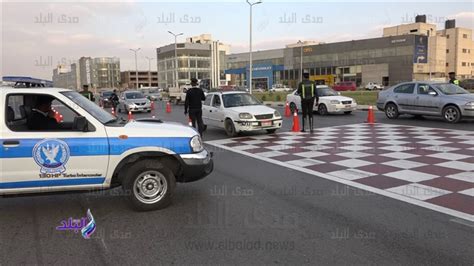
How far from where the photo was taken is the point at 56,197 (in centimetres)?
614

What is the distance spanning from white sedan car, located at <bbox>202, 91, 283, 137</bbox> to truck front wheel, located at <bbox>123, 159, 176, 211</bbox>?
7147 mm

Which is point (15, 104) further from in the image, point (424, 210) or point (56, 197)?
point (424, 210)

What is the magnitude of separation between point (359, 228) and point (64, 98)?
13.6 feet

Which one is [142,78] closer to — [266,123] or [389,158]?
[266,123]

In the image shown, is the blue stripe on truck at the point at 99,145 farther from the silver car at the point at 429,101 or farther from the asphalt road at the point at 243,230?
the silver car at the point at 429,101

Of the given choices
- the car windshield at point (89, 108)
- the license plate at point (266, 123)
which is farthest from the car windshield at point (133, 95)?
the car windshield at point (89, 108)

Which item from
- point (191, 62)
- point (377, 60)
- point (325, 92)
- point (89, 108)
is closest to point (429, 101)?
point (325, 92)

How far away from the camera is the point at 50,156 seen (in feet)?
16.6

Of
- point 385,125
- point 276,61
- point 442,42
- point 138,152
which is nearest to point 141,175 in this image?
point 138,152

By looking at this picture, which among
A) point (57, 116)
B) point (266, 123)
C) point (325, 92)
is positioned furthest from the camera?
point (325, 92)

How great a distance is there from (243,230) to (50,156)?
8.50 ft

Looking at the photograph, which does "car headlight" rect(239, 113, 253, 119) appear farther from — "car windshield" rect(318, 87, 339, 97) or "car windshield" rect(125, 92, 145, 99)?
"car windshield" rect(125, 92, 145, 99)

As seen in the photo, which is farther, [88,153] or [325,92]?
[325,92]

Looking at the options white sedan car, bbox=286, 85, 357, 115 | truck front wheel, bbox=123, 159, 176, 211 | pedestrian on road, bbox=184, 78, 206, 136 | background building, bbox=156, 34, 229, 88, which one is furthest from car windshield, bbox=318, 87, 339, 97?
background building, bbox=156, 34, 229, 88
